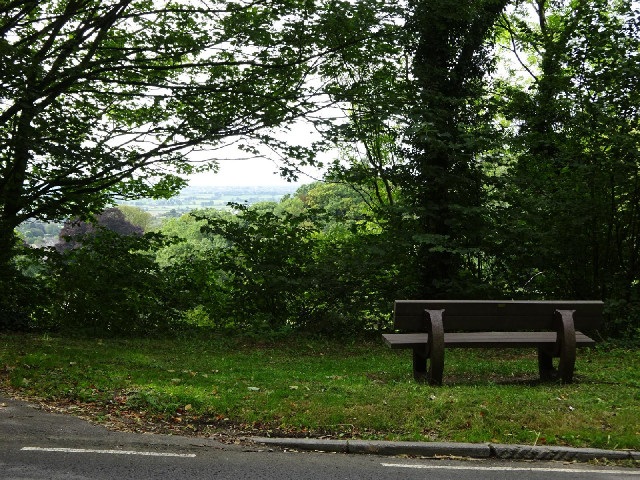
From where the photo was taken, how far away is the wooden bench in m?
7.02

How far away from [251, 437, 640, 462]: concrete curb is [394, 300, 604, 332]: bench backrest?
6.90 feet

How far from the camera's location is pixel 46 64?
11.0m

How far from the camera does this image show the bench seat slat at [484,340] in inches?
278

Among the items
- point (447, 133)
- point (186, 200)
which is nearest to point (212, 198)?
point (186, 200)

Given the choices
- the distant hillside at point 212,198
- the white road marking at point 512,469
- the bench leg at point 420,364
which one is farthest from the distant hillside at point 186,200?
the white road marking at point 512,469

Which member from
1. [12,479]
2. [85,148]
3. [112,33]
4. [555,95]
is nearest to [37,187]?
[85,148]

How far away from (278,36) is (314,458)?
8160 millimetres

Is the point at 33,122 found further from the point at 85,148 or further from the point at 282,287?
the point at 282,287

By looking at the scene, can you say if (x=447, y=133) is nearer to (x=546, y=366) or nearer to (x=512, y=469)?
(x=546, y=366)

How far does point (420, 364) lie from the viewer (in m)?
7.61

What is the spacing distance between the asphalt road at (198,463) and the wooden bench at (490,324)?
2220 mm

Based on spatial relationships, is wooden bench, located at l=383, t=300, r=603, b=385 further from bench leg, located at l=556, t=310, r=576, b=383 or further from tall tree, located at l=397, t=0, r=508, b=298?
tall tree, located at l=397, t=0, r=508, b=298

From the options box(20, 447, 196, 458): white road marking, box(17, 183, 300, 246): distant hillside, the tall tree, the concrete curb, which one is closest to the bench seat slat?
the concrete curb

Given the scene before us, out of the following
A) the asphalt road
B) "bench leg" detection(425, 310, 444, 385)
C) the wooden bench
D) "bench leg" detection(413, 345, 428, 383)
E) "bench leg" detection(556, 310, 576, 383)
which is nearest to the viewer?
the asphalt road
